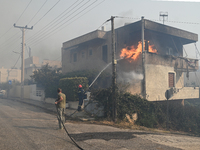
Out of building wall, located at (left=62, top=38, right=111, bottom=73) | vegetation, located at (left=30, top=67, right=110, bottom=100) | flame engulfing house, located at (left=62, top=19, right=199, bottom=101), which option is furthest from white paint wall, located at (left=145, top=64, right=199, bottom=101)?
building wall, located at (left=62, top=38, right=111, bottom=73)

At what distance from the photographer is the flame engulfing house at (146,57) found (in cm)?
1688

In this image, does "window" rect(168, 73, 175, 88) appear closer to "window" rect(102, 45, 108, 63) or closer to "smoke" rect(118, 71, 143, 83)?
"smoke" rect(118, 71, 143, 83)

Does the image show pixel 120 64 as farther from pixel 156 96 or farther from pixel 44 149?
pixel 44 149

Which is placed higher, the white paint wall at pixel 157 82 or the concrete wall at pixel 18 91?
the white paint wall at pixel 157 82

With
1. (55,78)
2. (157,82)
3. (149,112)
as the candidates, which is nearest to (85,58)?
(55,78)

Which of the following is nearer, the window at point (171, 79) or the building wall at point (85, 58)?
the window at point (171, 79)

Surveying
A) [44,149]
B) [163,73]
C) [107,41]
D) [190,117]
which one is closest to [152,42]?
[163,73]

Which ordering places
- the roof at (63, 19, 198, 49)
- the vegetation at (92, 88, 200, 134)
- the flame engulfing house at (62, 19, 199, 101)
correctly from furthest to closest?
the roof at (63, 19, 198, 49) < the flame engulfing house at (62, 19, 199, 101) < the vegetation at (92, 88, 200, 134)

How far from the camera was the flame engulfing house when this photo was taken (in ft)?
55.4

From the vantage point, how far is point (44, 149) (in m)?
5.50

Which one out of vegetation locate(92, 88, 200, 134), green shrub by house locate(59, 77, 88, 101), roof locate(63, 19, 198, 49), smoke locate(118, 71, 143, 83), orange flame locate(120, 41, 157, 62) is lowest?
vegetation locate(92, 88, 200, 134)

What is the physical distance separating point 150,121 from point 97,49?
12165mm

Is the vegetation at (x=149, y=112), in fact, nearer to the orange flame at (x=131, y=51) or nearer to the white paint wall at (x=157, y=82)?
the white paint wall at (x=157, y=82)

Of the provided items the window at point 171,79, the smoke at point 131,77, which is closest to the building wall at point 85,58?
the smoke at point 131,77
